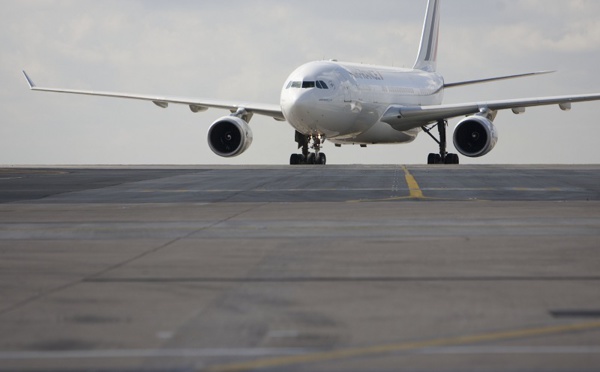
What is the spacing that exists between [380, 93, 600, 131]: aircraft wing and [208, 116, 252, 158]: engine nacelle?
24.0 ft

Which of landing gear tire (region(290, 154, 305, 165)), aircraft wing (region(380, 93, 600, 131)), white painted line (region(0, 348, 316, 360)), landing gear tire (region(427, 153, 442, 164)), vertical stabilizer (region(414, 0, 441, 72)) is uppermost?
vertical stabilizer (region(414, 0, 441, 72))

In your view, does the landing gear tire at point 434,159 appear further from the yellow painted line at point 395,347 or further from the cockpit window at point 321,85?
the yellow painted line at point 395,347

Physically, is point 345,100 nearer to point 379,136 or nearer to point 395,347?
point 379,136

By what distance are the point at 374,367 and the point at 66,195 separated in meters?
16.6

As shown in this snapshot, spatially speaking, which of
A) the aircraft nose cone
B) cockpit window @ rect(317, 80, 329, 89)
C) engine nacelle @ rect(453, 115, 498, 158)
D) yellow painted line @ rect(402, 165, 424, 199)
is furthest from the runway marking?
engine nacelle @ rect(453, 115, 498, 158)

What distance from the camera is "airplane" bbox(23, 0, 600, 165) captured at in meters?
40.6

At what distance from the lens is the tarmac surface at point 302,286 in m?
6.21

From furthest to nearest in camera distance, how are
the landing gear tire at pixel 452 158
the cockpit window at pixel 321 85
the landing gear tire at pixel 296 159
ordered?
the landing gear tire at pixel 452 158
the landing gear tire at pixel 296 159
the cockpit window at pixel 321 85

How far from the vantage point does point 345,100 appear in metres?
41.8

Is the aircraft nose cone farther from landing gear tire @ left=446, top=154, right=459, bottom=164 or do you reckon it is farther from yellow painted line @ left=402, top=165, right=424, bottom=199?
yellow painted line @ left=402, top=165, right=424, bottom=199

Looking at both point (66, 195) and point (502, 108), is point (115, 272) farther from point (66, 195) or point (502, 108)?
point (502, 108)

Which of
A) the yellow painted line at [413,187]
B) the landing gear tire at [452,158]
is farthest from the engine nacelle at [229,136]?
the yellow painted line at [413,187]

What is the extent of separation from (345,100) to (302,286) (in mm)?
33227

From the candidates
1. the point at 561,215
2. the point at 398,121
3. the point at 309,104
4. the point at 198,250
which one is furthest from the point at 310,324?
the point at 398,121
